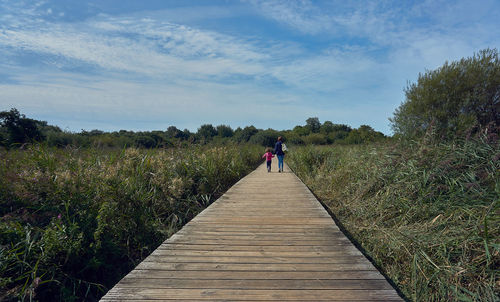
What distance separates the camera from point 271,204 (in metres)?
5.12

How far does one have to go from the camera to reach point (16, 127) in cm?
577

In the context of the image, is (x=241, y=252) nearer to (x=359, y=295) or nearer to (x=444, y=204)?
(x=359, y=295)

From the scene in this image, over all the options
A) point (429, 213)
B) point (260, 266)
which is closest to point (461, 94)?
point (429, 213)

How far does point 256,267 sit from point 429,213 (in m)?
3.12

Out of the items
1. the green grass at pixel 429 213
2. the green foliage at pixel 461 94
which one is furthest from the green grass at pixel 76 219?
the green foliage at pixel 461 94

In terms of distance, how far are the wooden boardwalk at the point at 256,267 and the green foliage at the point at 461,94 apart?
1485cm

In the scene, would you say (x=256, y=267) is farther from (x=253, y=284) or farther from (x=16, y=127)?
(x=16, y=127)

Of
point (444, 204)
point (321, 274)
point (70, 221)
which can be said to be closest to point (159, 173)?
point (70, 221)

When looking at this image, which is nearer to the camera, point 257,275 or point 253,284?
point 253,284

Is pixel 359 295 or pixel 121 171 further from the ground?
pixel 121 171

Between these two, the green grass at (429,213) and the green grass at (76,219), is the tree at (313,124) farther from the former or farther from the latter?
the green grass at (76,219)

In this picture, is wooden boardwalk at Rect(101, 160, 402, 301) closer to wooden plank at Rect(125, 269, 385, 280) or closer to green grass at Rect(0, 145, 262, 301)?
wooden plank at Rect(125, 269, 385, 280)

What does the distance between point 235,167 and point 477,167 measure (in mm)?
6666

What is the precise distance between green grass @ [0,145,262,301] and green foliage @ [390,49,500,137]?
15303 mm
